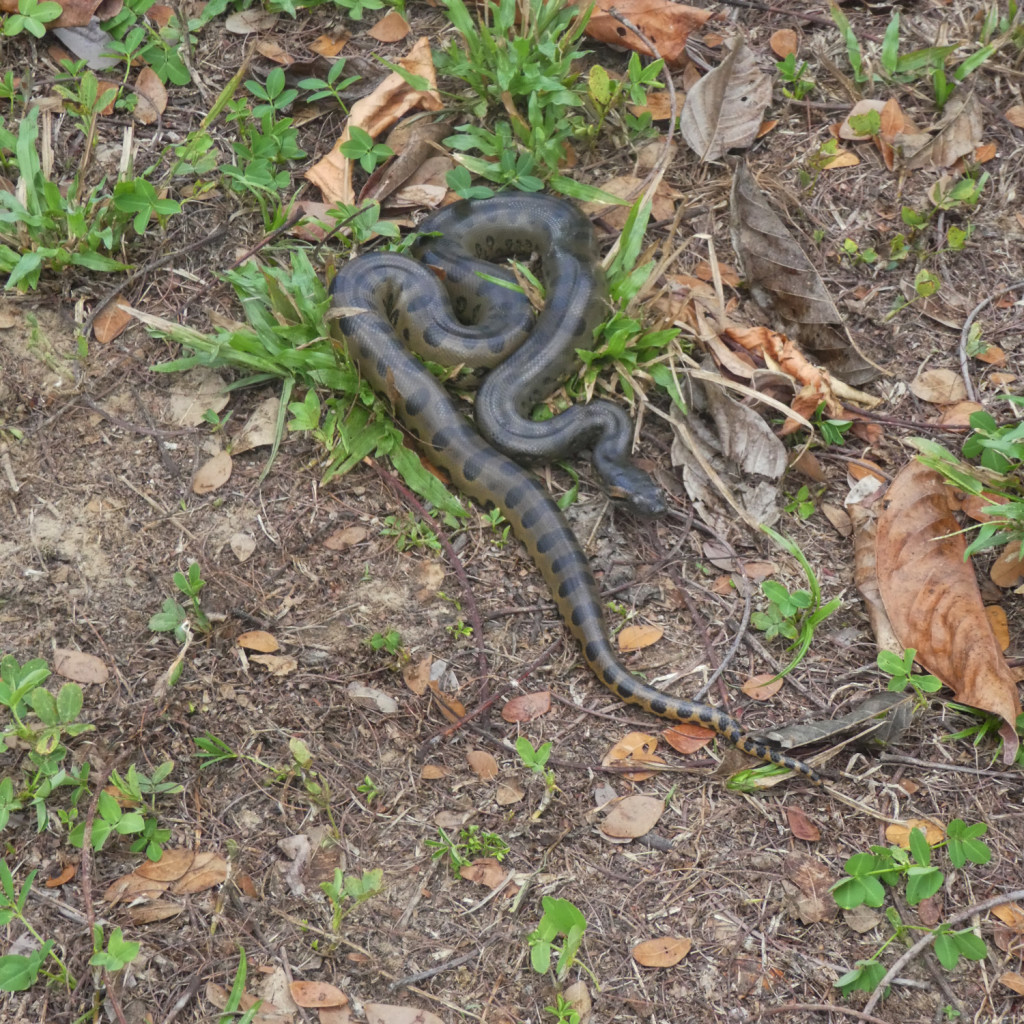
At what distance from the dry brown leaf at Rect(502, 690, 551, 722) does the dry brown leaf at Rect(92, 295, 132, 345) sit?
3102mm

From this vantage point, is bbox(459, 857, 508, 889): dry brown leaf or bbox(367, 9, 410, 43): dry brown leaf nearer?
bbox(459, 857, 508, 889): dry brown leaf

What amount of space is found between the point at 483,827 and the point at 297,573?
1630mm

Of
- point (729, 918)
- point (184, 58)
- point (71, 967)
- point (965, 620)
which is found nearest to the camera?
point (71, 967)

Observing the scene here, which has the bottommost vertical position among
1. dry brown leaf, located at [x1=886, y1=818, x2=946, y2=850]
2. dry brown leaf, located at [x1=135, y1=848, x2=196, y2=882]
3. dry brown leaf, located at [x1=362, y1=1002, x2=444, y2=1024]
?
dry brown leaf, located at [x1=362, y1=1002, x2=444, y2=1024]

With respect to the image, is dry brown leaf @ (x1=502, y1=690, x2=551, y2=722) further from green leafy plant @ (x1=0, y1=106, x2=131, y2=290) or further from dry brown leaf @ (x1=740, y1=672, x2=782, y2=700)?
green leafy plant @ (x1=0, y1=106, x2=131, y2=290)

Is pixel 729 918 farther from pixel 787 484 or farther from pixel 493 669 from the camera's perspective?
pixel 787 484

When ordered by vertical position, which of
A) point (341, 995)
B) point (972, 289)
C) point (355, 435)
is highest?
point (972, 289)

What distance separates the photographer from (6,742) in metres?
4.30

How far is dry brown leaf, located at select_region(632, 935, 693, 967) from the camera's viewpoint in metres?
4.09

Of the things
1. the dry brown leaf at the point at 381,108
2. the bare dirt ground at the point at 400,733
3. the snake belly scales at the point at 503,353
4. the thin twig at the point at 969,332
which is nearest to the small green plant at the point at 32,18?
the bare dirt ground at the point at 400,733

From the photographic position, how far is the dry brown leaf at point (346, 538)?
524 cm

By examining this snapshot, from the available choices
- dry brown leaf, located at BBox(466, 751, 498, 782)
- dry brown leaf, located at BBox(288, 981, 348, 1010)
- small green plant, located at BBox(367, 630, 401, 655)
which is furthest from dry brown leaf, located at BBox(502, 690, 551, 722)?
dry brown leaf, located at BBox(288, 981, 348, 1010)

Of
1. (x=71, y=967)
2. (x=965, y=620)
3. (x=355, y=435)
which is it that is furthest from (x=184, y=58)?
(x=965, y=620)

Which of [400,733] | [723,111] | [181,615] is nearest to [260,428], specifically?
[181,615]
